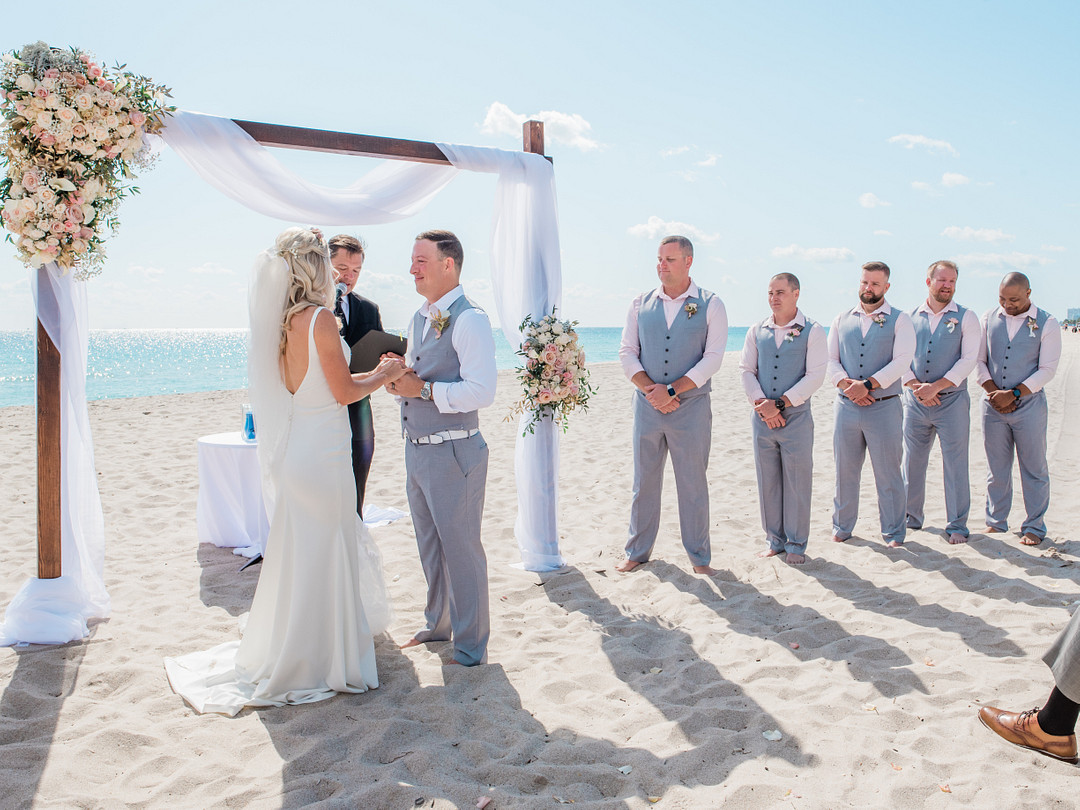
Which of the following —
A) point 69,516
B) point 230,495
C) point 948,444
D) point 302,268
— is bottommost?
point 230,495

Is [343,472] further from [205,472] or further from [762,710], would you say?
[205,472]

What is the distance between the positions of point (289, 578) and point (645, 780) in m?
1.88

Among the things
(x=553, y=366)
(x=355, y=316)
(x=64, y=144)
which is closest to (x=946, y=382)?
(x=553, y=366)

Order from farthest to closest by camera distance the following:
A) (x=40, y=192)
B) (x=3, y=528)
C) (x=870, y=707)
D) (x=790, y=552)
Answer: (x=3, y=528), (x=790, y=552), (x=40, y=192), (x=870, y=707)

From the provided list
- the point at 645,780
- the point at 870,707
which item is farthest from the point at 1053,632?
the point at 645,780

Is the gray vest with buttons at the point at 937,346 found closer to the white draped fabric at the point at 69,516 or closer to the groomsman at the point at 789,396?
the groomsman at the point at 789,396

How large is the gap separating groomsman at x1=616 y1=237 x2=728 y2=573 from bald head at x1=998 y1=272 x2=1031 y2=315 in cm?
256

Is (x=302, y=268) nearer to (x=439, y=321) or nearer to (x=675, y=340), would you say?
(x=439, y=321)

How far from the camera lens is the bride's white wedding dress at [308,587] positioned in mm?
3527

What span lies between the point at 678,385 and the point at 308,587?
2.88 meters

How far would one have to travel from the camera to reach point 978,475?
8.20 m

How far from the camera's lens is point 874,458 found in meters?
5.95

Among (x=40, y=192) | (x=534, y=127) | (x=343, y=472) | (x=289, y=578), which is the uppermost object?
(x=534, y=127)

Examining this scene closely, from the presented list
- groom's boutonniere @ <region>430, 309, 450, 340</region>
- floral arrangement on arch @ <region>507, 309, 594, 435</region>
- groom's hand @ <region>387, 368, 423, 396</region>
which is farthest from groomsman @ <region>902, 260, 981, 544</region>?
groom's hand @ <region>387, 368, 423, 396</region>
